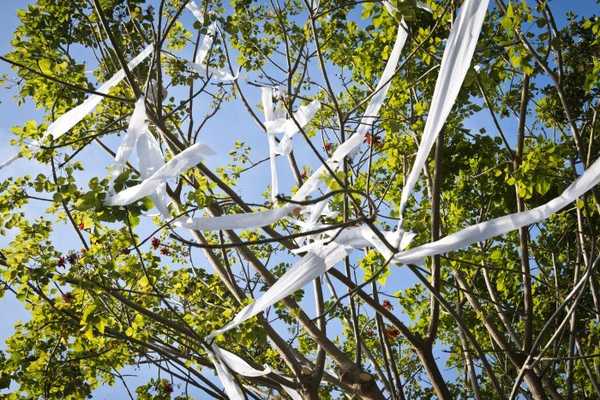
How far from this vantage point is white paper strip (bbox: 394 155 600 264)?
53.7 inches

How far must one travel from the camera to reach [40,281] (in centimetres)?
253

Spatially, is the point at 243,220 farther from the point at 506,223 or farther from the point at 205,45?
the point at 205,45

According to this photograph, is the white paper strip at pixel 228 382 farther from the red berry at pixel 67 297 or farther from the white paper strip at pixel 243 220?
the red berry at pixel 67 297

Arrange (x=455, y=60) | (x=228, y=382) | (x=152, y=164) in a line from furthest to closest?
(x=228, y=382) < (x=152, y=164) < (x=455, y=60)

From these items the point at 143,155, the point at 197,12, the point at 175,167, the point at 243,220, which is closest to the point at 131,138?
the point at 143,155

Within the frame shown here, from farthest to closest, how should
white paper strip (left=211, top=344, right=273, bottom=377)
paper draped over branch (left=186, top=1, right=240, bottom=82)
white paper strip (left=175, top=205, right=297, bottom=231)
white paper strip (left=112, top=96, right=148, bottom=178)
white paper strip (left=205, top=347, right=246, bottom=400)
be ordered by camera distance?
paper draped over branch (left=186, top=1, right=240, bottom=82), white paper strip (left=211, top=344, right=273, bottom=377), white paper strip (left=205, top=347, right=246, bottom=400), white paper strip (left=112, top=96, right=148, bottom=178), white paper strip (left=175, top=205, right=297, bottom=231)

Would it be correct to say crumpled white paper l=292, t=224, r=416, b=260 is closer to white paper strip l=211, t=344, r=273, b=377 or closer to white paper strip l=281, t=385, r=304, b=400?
white paper strip l=211, t=344, r=273, b=377

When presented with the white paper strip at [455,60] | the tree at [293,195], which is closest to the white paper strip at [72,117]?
the tree at [293,195]

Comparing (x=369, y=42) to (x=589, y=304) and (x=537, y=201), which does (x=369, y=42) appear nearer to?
(x=537, y=201)

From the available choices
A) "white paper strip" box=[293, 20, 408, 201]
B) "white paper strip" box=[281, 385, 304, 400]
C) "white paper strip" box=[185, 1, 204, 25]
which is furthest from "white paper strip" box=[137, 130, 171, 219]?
"white paper strip" box=[281, 385, 304, 400]

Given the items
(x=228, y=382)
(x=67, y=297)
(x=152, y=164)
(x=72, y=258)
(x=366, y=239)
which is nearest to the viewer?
(x=366, y=239)

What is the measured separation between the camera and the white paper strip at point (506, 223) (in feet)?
4.48

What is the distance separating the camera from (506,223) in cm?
144

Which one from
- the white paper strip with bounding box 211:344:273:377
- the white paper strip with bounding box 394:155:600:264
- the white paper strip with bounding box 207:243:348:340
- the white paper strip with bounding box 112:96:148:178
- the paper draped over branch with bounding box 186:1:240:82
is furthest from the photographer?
the paper draped over branch with bounding box 186:1:240:82
